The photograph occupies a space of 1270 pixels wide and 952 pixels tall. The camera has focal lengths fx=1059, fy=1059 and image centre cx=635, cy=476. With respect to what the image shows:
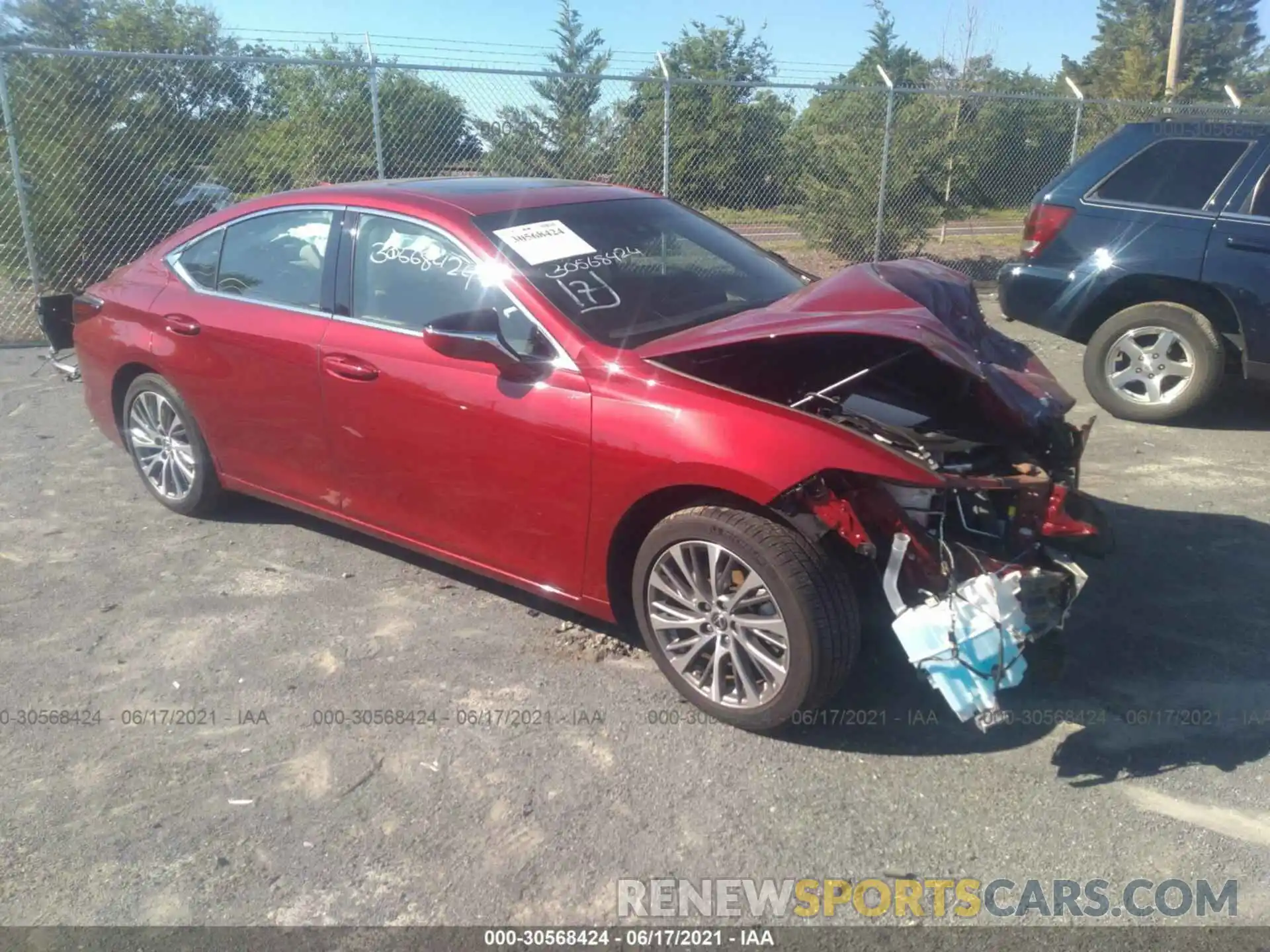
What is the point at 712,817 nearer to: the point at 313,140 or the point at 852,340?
the point at 852,340

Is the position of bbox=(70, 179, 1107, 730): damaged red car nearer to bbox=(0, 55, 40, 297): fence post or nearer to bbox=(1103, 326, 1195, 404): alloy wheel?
bbox=(1103, 326, 1195, 404): alloy wheel

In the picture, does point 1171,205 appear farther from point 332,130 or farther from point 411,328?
point 332,130

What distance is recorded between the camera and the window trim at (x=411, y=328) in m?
3.64

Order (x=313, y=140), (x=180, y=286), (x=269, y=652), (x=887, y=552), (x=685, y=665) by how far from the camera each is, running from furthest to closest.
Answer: (x=313, y=140), (x=180, y=286), (x=269, y=652), (x=685, y=665), (x=887, y=552)

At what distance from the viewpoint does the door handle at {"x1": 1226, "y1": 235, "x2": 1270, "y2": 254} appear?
20.3ft

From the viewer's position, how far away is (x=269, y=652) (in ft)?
13.2

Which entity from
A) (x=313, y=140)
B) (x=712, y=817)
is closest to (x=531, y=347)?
(x=712, y=817)

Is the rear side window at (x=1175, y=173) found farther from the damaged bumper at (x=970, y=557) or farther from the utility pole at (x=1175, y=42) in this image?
the utility pole at (x=1175, y=42)

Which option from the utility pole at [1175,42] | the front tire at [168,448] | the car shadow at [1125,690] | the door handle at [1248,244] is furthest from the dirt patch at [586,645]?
the utility pole at [1175,42]

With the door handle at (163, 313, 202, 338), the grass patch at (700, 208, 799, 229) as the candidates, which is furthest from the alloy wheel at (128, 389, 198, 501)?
the grass patch at (700, 208, 799, 229)

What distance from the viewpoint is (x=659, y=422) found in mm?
3369

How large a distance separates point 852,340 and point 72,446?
204 inches

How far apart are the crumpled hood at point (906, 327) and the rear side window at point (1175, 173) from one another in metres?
3.40

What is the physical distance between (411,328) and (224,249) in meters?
1.44
